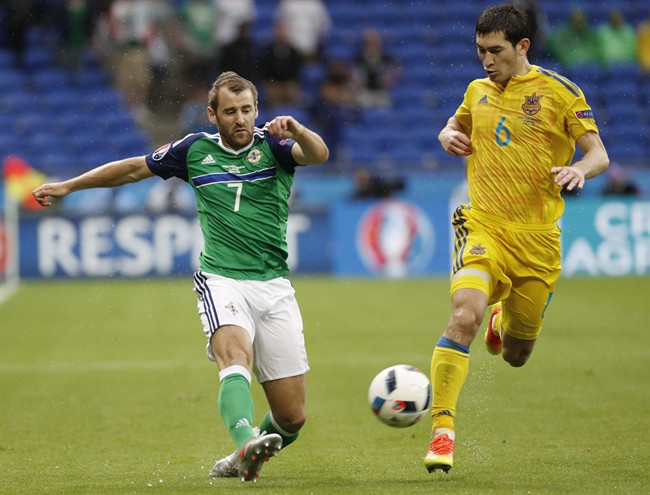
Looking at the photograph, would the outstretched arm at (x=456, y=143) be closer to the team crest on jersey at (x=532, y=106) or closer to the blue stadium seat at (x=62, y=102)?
the team crest on jersey at (x=532, y=106)

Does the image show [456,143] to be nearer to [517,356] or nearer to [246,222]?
[246,222]

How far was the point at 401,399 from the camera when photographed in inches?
251

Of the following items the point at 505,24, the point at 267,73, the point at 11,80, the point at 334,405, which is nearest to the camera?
the point at 505,24

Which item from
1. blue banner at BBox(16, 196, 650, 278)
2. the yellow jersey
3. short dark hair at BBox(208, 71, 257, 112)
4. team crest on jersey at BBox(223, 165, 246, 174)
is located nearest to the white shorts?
team crest on jersey at BBox(223, 165, 246, 174)

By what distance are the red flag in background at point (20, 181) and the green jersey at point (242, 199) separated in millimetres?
13422

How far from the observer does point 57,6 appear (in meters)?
23.7

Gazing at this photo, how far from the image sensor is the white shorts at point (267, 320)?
633 cm

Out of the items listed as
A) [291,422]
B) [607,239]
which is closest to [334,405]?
[291,422]

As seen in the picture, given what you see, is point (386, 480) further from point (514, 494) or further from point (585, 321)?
point (585, 321)

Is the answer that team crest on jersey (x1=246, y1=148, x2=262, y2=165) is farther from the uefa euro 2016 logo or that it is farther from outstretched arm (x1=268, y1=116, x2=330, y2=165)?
the uefa euro 2016 logo

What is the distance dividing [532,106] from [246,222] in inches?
70.9

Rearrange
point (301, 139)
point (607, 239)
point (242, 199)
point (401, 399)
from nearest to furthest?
point (301, 139) < point (401, 399) < point (242, 199) < point (607, 239)

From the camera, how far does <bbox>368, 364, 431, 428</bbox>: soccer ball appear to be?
6379 mm

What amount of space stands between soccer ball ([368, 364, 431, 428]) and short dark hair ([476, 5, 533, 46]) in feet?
6.49
